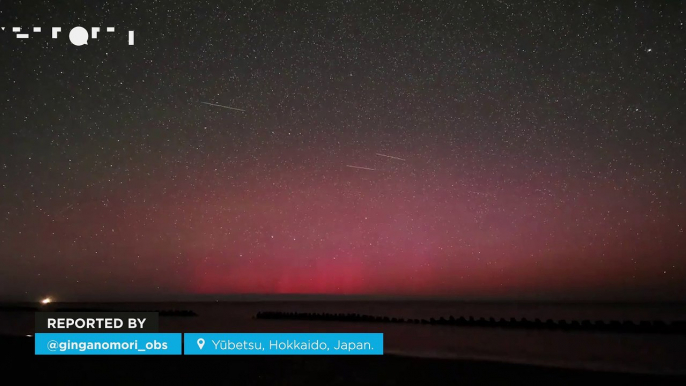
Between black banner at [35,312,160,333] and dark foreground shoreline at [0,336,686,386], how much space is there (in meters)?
0.61

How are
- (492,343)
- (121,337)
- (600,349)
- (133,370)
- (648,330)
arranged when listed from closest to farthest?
(133,370)
(121,337)
(600,349)
(492,343)
(648,330)

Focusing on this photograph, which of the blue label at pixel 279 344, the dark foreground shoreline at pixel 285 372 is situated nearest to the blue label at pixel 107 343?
the dark foreground shoreline at pixel 285 372

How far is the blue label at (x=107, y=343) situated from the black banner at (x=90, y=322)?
1.01ft

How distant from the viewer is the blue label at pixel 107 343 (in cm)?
911

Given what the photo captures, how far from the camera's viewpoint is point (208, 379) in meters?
7.99

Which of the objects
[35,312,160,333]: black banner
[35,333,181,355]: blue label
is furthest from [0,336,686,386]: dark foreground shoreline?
[35,312,160,333]: black banner

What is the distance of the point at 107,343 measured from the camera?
928cm

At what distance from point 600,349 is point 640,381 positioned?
6.16 meters

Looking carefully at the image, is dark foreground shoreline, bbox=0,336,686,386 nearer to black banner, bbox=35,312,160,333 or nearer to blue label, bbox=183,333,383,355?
blue label, bbox=183,333,383,355

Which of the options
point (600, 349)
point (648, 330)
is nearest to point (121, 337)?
point (600, 349)

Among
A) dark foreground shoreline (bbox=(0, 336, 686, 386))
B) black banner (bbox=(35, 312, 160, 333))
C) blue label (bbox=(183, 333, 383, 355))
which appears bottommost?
dark foreground shoreline (bbox=(0, 336, 686, 386))

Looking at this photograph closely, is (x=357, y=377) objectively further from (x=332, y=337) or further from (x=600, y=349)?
(x=600, y=349)

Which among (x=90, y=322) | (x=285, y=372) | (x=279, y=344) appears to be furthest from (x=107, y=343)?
(x=285, y=372)

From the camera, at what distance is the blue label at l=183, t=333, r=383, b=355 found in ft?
29.8
